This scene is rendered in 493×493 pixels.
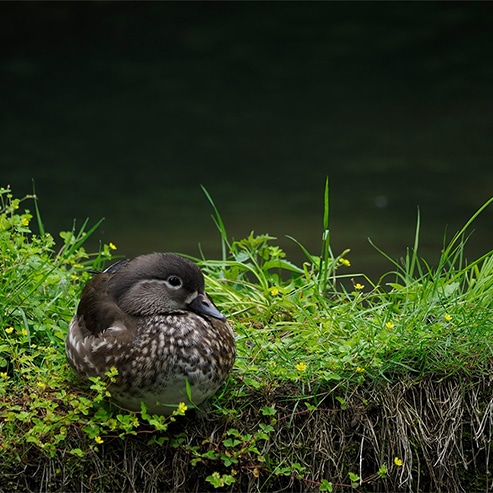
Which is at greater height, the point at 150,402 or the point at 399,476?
the point at 150,402

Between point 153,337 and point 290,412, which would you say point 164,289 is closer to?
point 153,337

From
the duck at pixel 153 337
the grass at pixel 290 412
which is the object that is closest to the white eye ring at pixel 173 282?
the duck at pixel 153 337

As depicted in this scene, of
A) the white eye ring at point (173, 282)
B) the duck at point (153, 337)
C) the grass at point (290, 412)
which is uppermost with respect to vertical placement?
the white eye ring at point (173, 282)

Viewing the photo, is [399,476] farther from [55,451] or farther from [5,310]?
[5,310]

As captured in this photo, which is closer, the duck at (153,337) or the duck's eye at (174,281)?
the duck at (153,337)

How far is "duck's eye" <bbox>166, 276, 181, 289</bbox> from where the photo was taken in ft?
10.3

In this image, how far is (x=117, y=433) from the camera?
10.2 feet

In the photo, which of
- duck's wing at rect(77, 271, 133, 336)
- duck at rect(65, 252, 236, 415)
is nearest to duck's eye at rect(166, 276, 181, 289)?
duck at rect(65, 252, 236, 415)

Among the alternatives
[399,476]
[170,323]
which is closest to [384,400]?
[399,476]

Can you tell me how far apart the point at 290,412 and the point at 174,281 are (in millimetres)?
624

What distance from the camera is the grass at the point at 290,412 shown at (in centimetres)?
311

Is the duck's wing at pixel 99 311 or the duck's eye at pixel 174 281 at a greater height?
the duck's eye at pixel 174 281

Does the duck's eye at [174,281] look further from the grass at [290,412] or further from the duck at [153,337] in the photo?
the grass at [290,412]

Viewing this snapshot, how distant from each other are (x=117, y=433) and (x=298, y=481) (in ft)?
A: 2.18
